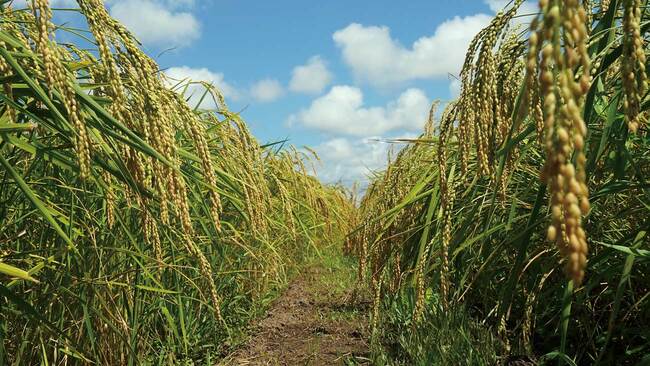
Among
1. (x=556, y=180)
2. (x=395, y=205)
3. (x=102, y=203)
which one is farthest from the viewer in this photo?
(x=395, y=205)

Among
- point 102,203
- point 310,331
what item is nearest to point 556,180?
point 102,203

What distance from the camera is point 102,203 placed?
258 cm

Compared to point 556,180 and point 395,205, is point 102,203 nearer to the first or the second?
point 395,205

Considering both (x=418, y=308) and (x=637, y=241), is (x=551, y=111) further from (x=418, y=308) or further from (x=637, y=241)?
(x=418, y=308)

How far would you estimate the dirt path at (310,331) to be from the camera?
3338 millimetres

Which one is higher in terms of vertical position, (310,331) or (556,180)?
(556,180)

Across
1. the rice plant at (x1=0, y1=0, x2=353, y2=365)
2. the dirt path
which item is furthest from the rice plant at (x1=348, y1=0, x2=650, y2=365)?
the rice plant at (x1=0, y1=0, x2=353, y2=365)

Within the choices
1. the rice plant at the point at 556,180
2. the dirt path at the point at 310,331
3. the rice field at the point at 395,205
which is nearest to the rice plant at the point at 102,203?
the rice field at the point at 395,205

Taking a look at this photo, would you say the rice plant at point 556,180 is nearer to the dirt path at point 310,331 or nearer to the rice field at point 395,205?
the rice field at point 395,205

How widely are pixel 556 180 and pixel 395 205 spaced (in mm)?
2389

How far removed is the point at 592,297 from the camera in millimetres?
2523

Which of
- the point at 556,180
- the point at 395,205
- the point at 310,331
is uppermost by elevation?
the point at 395,205

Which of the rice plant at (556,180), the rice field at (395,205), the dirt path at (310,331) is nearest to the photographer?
the rice plant at (556,180)

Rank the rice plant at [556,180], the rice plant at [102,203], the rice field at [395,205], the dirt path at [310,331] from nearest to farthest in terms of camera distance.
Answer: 1. the rice plant at [556,180]
2. the rice field at [395,205]
3. the rice plant at [102,203]
4. the dirt path at [310,331]
